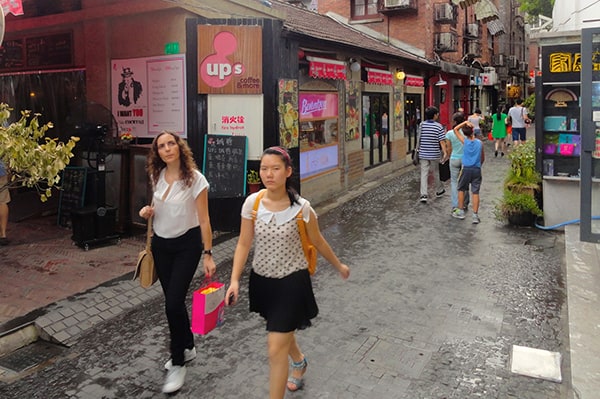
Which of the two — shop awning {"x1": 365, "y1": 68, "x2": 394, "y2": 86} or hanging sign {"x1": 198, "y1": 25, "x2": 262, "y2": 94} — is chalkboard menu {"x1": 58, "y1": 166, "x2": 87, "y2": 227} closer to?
hanging sign {"x1": 198, "y1": 25, "x2": 262, "y2": 94}

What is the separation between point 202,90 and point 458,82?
19.5 meters

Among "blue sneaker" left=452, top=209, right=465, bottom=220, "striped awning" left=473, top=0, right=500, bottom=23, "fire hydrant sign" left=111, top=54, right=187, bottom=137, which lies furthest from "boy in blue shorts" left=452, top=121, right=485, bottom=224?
"striped awning" left=473, top=0, right=500, bottom=23

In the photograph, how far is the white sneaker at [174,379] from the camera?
12.4 feet

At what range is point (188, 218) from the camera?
3.89m

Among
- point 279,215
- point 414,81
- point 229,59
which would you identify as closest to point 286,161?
point 279,215

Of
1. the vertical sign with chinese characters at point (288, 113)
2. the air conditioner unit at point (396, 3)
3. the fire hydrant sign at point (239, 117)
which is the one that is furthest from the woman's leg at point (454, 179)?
the air conditioner unit at point (396, 3)

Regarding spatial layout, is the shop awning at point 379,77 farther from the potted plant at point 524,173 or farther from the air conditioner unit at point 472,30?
the air conditioner unit at point 472,30

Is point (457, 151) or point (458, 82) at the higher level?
point (458, 82)

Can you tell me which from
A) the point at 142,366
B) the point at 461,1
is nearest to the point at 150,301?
the point at 142,366

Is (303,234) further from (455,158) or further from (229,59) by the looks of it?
(455,158)

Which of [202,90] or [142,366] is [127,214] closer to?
[202,90]

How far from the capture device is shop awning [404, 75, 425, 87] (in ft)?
53.1

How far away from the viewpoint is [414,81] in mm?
16750

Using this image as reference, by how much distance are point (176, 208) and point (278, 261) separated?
1.02 metres
